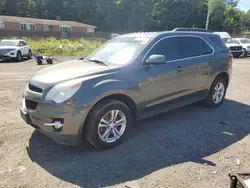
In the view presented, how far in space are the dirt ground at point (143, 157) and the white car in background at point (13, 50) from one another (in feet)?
41.6

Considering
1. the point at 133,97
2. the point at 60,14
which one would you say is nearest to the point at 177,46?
the point at 133,97

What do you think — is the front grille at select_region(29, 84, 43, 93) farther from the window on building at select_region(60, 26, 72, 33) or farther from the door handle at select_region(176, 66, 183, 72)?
the window on building at select_region(60, 26, 72, 33)

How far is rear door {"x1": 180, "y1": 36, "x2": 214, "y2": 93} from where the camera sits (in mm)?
5004

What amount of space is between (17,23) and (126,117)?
42.7m

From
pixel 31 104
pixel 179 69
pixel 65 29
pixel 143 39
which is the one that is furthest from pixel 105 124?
pixel 65 29

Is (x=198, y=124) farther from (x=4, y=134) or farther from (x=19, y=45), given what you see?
(x=19, y=45)

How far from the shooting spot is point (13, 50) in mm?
16453

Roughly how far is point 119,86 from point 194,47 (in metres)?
2.30

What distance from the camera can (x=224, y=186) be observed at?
10.1 ft

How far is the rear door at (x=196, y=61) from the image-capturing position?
5004 mm

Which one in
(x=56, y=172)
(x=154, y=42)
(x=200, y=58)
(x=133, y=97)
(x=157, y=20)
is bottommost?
(x=56, y=172)

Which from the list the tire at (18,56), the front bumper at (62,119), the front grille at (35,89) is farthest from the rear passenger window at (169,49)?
the tire at (18,56)

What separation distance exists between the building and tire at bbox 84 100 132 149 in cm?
3429

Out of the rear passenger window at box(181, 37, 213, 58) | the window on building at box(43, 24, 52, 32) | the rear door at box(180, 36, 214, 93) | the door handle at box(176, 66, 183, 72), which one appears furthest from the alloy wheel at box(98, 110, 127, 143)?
the window on building at box(43, 24, 52, 32)
